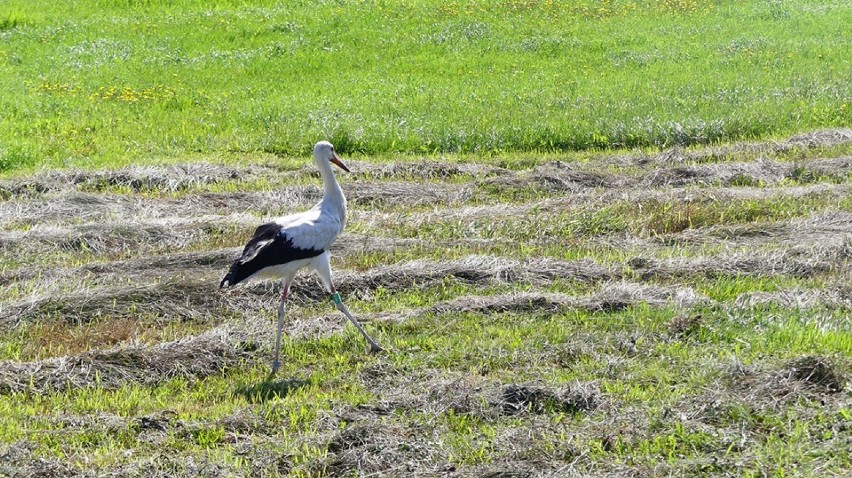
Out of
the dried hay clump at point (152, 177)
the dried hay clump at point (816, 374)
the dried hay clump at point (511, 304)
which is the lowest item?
the dried hay clump at point (152, 177)

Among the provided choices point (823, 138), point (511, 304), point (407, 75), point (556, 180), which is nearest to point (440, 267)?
point (511, 304)

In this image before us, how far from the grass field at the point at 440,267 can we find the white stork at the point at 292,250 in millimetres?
351

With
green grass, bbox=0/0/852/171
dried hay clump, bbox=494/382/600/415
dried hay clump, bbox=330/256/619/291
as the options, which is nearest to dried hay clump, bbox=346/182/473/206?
green grass, bbox=0/0/852/171

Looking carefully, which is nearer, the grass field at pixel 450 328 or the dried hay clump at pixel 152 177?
the grass field at pixel 450 328

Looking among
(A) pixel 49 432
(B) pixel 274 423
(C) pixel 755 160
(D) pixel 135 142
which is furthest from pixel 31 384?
(C) pixel 755 160

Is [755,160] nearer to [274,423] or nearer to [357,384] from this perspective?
[357,384]

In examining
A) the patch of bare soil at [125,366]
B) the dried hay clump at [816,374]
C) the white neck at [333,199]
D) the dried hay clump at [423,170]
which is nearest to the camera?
the dried hay clump at [816,374]

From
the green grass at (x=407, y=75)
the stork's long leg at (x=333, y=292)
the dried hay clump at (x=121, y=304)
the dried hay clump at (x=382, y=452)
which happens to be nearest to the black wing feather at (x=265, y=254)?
the stork's long leg at (x=333, y=292)

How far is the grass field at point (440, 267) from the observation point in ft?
23.5

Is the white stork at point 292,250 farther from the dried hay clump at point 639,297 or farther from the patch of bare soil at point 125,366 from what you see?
the dried hay clump at point 639,297

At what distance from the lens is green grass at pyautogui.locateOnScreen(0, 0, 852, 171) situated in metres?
17.5

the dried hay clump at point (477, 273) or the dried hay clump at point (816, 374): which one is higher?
the dried hay clump at point (816, 374)

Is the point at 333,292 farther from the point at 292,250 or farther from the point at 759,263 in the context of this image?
the point at 759,263

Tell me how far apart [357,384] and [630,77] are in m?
15.0
